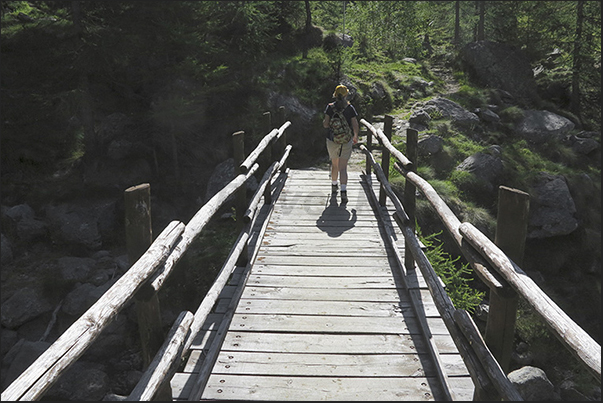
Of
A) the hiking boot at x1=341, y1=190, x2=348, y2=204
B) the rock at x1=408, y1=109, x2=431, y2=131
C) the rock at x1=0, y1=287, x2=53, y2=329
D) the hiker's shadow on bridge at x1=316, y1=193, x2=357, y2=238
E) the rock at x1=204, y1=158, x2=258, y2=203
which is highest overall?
the rock at x1=408, y1=109, x2=431, y2=131

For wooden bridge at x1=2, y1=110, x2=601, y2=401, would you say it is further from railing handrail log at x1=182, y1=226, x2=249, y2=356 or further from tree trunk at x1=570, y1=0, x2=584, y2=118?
tree trunk at x1=570, y1=0, x2=584, y2=118

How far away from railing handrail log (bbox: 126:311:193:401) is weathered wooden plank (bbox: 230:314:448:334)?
4.26 ft

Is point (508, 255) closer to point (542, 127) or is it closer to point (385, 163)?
point (385, 163)

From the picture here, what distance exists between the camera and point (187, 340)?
11.0 ft

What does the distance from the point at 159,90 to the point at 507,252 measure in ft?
51.1

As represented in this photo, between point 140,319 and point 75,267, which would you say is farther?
point 75,267

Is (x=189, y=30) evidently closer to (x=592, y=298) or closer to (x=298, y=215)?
(x=298, y=215)

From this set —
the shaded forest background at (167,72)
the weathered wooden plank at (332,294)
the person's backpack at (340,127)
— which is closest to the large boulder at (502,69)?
the shaded forest background at (167,72)

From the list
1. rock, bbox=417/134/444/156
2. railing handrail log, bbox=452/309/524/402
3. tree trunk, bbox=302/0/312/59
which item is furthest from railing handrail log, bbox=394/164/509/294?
tree trunk, bbox=302/0/312/59

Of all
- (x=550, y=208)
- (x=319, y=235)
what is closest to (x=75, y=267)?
(x=319, y=235)

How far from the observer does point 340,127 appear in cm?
803

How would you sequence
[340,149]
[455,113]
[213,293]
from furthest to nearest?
1. [455,113]
2. [340,149]
3. [213,293]

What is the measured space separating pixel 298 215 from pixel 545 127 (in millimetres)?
13162

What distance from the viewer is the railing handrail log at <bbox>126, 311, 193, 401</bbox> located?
2482 mm
